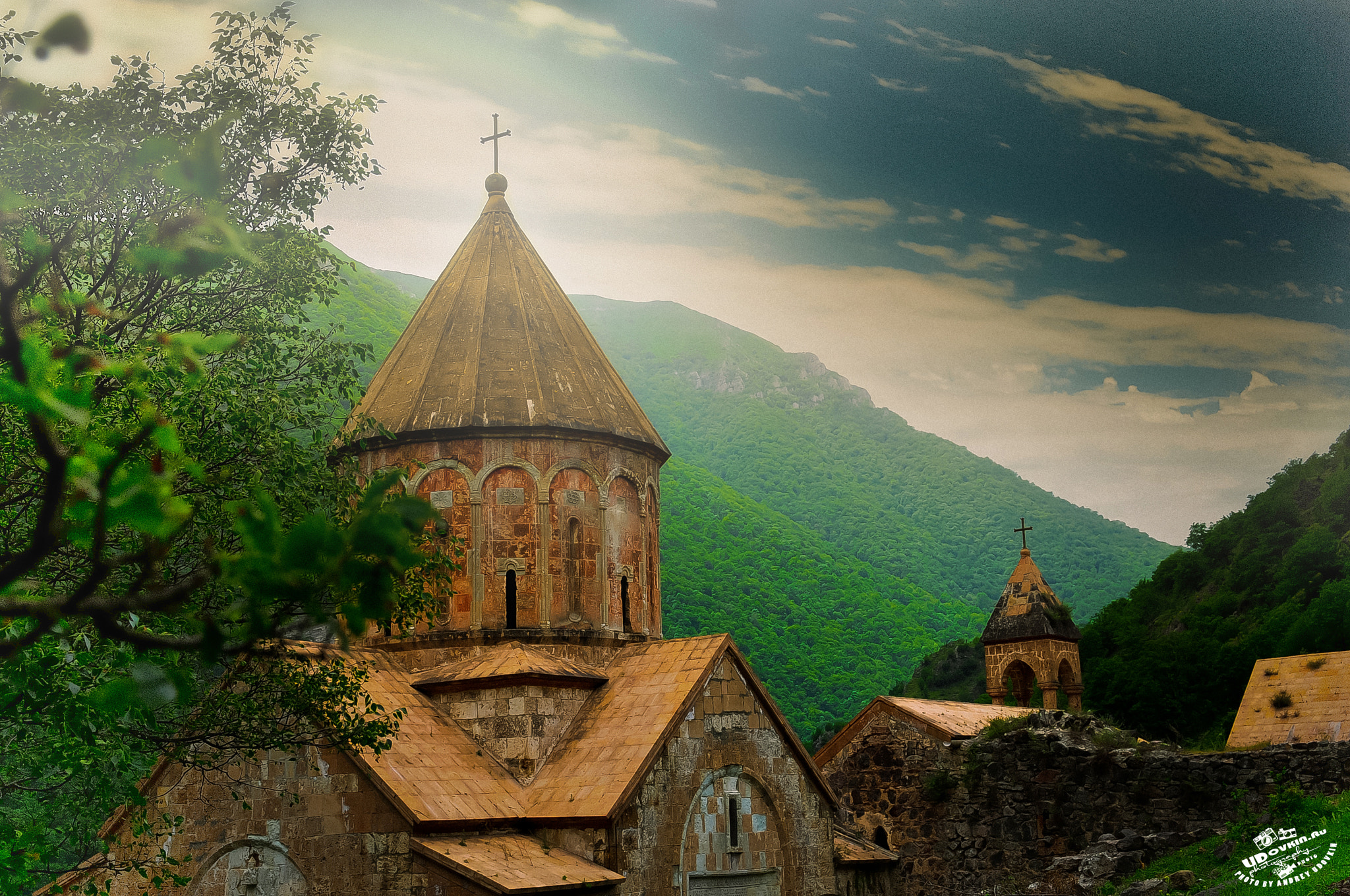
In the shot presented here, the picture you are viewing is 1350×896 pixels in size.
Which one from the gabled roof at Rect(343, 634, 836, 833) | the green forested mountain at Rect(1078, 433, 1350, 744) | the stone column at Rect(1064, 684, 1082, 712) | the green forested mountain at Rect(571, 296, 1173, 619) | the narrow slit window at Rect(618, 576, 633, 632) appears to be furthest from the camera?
the green forested mountain at Rect(571, 296, 1173, 619)

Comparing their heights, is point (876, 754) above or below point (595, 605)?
below

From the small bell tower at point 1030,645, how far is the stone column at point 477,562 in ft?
37.7

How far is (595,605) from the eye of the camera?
39.5 ft

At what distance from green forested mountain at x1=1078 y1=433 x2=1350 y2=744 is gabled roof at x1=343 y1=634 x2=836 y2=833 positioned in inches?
558

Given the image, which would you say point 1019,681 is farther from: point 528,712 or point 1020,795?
point 528,712

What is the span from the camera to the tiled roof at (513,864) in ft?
28.8

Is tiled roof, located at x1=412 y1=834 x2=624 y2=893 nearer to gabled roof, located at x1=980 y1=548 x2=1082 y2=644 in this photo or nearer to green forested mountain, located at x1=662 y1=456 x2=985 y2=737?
gabled roof, located at x1=980 y1=548 x2=1082 y2=644

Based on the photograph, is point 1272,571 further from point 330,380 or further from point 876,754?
point 330,380

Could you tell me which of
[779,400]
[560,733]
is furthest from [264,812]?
[779,400]

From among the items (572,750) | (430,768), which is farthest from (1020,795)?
(430,768)

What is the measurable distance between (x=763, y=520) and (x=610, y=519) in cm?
3449

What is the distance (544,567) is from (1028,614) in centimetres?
1136

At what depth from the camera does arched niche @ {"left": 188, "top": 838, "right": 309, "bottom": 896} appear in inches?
364

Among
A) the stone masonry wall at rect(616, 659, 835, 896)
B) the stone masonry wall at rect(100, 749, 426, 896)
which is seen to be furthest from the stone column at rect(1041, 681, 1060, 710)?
the stone masonry wall at rect(100, 749, 426, 896)
